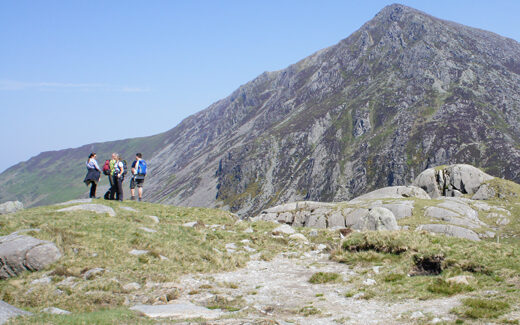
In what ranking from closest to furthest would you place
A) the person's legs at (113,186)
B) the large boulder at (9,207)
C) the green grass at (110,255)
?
the green grass at (110,255) → the large boulder at (9,207) → the person's legs at (113,186)

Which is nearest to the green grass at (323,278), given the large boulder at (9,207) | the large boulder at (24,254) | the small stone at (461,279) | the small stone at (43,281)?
the small stone at (461,279)

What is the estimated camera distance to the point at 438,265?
15336 mm

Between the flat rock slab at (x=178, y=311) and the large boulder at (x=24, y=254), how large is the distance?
6.36m

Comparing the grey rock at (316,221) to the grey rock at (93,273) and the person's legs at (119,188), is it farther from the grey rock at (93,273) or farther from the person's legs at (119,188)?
the grey rock at (93,273)

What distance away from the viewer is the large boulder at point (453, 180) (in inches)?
2667

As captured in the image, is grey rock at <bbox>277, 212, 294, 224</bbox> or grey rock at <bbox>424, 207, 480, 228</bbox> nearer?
grey rock at <bbox>424, 207, 480, 228</bbox>

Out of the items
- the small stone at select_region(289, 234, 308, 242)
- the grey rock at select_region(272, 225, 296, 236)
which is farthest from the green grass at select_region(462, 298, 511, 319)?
the grey rock at select_region(272, 225, 296, 236)

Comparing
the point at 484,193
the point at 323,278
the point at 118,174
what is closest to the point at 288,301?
the point at 323,278

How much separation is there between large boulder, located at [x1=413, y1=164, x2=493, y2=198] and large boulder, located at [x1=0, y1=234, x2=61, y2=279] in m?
69.1

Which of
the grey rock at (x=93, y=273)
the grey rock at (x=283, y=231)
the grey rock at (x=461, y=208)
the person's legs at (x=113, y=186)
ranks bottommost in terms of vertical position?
the grey rock at (x=461, y=208)

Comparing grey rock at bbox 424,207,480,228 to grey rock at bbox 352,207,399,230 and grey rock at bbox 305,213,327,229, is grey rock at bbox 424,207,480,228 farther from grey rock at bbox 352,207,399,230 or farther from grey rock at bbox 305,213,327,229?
grey rock at bbox 352,207,399,230

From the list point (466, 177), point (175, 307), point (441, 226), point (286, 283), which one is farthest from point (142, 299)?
point (466, 177)

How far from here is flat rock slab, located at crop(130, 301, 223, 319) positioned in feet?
37.2

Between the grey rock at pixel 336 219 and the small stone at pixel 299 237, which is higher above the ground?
the small stone at pixel 299 237
